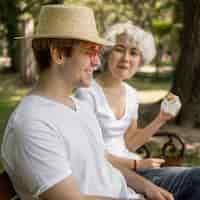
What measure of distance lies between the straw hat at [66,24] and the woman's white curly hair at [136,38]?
895 mm

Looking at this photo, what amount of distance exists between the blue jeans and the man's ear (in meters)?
0.91

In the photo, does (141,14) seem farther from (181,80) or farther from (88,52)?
(88,52)

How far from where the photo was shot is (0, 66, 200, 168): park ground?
620 centimetres

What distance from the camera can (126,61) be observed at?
2764 millimetres

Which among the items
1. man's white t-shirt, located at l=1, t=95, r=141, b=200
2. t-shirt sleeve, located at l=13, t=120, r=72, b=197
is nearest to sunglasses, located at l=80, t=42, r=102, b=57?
man's white t-shirt, located at l=1, t=95, r=141, b=200

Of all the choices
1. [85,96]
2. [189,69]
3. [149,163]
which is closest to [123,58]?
[85,96]

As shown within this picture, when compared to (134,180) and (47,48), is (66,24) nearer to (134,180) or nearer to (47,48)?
(47,48)

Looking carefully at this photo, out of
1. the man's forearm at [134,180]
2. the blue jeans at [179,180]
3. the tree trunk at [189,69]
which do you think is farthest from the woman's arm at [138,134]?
the tree trunk at [189,69]

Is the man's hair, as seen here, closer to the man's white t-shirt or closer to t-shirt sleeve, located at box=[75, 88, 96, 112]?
the man's white t-shirt

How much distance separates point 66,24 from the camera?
1.82m

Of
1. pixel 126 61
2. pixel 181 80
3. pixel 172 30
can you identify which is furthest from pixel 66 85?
pixel 172 30

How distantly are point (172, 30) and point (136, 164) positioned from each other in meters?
15.5

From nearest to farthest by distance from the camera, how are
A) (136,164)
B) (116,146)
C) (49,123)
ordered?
1. (49,123)
2. (136,164)
3. (116,146)

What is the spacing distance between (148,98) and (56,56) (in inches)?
408
